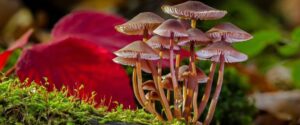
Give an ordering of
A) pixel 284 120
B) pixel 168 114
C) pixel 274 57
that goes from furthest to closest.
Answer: pixel 274 57 → pixel 284 120 → pixel 168 114

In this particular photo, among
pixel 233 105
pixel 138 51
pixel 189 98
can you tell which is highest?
pixel 138 51

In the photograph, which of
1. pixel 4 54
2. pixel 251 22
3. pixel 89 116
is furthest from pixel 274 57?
pixel 89 116

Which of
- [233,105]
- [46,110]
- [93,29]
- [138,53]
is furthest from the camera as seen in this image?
[233,105]

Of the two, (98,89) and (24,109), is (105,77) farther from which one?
(24,109)

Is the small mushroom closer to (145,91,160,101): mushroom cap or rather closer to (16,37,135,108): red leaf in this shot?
(145,91,160,101): mushroom cap

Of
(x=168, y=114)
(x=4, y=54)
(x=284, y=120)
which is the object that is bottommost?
(x=284, y=120)

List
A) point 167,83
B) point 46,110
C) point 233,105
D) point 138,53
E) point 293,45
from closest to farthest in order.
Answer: point 46,110
point 138,53
point 167,83
point 233,105
point 293,45

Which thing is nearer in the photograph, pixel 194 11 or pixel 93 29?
pixel 194 11

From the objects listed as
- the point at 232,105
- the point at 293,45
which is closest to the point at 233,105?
the point at 232,105

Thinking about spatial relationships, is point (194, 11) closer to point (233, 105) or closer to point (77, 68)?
point (77, 68)
